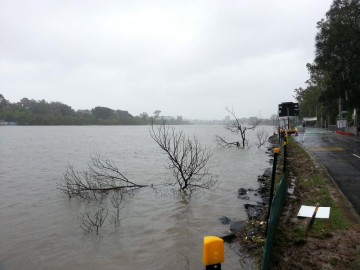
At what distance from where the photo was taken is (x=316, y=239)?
7336mm

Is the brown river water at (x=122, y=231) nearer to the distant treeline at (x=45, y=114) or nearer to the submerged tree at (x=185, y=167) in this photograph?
the submerged tree at (x=185, y=167)

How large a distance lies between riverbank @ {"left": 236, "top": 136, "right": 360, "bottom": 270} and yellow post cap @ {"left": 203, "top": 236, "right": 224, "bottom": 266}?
3.48 metres

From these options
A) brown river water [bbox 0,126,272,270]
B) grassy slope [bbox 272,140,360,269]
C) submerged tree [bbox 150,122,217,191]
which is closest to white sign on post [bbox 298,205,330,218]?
grassy slope [bbox 272,140,360,269]

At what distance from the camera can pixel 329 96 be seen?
35906 mm

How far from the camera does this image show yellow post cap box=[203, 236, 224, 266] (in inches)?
132

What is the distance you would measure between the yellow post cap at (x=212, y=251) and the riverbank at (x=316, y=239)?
348 cm

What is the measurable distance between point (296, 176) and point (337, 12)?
22.3 m

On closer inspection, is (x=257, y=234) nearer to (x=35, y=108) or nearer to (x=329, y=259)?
(x=329, y=259)

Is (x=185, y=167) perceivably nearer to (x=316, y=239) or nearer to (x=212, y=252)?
(x=316, y=239)

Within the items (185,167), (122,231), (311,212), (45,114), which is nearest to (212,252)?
(311,212)

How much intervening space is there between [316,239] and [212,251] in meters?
4.85

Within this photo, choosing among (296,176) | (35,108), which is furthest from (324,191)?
(35,108)

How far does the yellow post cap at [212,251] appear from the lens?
11.0 ft

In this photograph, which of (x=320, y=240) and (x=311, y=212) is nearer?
(x=320, y=240)
